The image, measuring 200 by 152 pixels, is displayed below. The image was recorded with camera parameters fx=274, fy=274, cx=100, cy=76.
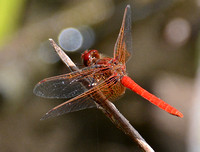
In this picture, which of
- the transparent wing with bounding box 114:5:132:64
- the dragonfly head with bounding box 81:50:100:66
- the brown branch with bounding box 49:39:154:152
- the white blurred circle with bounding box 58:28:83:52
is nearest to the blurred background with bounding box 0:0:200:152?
the white blurred circle with bounding box 58:28:83:52

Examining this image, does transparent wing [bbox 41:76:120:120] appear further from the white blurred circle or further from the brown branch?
the white blurred circle

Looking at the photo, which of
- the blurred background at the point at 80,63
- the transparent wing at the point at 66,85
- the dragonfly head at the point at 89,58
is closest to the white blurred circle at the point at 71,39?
the blurred background at the point at 80,63

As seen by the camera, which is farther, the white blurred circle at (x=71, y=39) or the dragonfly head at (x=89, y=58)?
the white blurred circle at (x=71, y=39)

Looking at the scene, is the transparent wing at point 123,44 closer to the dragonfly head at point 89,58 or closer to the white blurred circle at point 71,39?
the dragonfly head at point 89,58

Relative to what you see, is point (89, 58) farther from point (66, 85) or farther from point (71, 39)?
point (71, 39)

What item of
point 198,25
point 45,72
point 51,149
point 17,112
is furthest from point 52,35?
point 198,25
